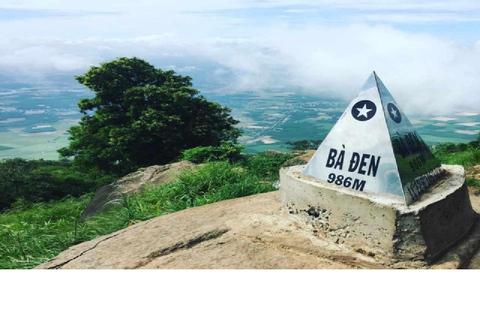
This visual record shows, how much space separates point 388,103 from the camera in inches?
121

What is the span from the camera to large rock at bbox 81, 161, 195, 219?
585cm

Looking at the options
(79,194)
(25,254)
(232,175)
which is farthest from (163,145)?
(25,254)

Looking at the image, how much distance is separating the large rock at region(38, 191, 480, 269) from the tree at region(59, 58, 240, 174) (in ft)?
18.7

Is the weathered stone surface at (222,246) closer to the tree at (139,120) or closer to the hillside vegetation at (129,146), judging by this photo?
the hillside vegetation at (129,146)

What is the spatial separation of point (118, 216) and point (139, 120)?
5.18 m

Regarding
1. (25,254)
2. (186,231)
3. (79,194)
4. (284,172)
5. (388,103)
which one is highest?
(388,103)

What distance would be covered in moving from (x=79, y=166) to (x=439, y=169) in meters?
8.67

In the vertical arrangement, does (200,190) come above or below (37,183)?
above

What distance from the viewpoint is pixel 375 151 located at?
292 cm

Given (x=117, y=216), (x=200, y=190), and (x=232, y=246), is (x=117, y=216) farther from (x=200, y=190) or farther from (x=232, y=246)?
(x=232, y=246)

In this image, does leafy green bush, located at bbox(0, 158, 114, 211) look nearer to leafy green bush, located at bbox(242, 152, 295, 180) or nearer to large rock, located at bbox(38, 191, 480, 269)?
leafy green bush, located at bbox(242, 152, 295, 180)

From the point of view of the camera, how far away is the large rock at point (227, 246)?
2.86 metres

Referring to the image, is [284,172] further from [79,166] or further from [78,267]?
[79,166]

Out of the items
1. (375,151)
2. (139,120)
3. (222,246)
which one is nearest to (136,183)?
(139,120)
